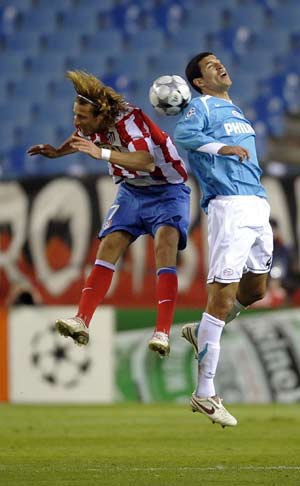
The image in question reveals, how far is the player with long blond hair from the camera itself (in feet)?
27.7

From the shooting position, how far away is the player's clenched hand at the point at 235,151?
773 cm

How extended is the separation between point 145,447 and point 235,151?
87.1 inches

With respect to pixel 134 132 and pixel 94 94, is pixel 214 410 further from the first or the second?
pixel 94 94

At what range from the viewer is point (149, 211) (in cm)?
866

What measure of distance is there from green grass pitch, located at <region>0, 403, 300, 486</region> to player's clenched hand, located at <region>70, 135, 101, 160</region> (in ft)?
6.23

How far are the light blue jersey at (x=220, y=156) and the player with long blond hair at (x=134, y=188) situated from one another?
39 cm

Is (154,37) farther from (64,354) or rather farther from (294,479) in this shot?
(294,479)

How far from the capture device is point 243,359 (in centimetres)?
1351

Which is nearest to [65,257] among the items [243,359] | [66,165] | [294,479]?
[243,359]

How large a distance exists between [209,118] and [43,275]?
6.39 metres

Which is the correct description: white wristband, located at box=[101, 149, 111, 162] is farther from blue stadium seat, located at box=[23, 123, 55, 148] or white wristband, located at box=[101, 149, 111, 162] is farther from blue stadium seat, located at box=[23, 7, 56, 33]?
blue stadium seat, located at box=[23, 7, 56, 33]

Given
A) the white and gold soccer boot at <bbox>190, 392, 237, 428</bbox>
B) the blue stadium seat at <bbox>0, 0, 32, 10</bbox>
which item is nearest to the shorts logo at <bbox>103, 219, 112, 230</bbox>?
the white and gold soccer boot at <bbox>190, 392, 237, 428</bbox>

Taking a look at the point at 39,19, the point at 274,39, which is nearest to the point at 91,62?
the point at 39,19

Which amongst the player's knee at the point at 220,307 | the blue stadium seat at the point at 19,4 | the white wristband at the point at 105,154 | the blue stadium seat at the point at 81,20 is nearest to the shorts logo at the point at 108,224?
the white wristband at the point at 105,154
